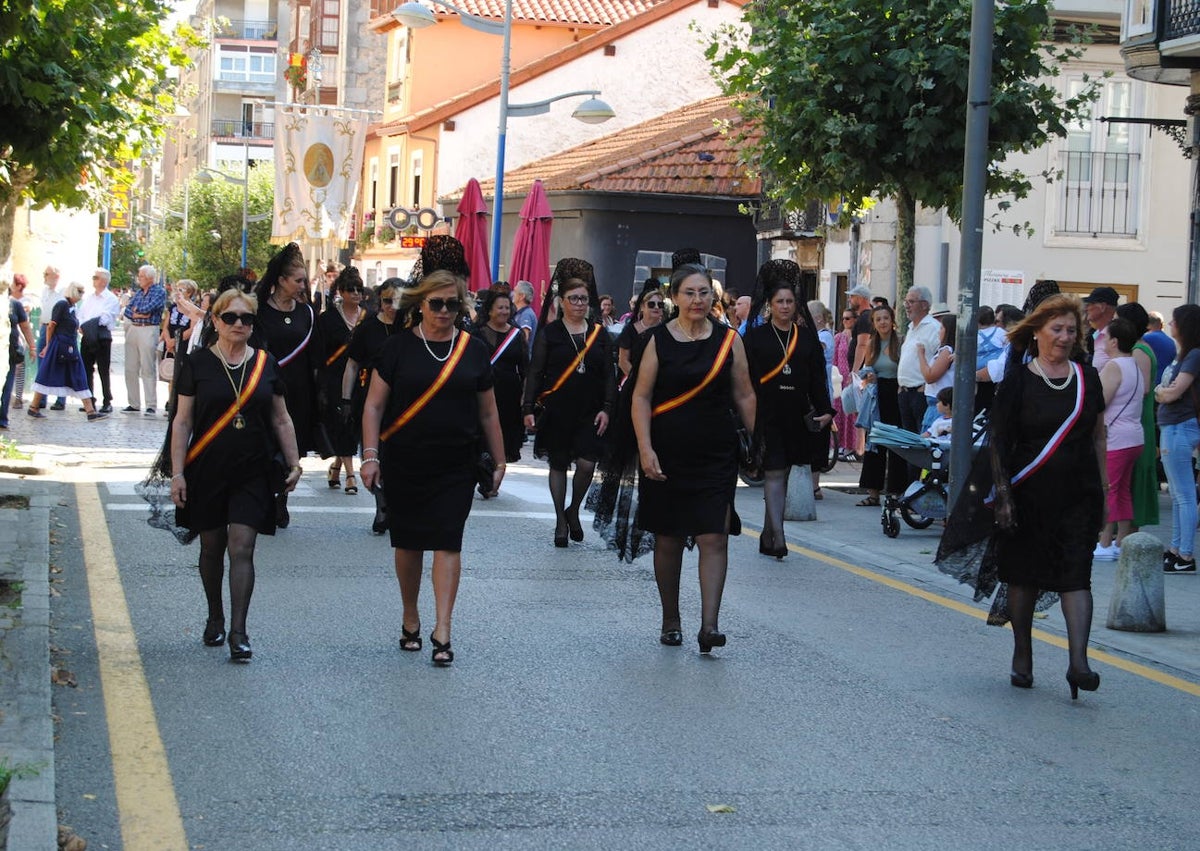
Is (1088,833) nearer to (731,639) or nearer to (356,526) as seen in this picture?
(731,639)

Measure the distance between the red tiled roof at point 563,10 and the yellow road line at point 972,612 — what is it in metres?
38.2

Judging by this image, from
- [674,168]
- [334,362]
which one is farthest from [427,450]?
[674,168]

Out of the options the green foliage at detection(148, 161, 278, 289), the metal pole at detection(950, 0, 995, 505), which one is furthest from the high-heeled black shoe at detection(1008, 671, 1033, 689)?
the green foliage at detection(148, 161, 278, 289)

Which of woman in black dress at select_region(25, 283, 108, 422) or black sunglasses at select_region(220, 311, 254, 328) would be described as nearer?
black sunglasses at select_region(220, 311, 254, 328)

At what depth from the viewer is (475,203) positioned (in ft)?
83.5

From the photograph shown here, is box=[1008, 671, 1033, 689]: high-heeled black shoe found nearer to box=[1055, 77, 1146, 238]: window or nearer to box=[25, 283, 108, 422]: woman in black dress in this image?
box=[25, 283, 108, 422]: woman in black dress

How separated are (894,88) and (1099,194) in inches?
299

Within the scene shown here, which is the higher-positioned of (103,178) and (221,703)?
(103,178)

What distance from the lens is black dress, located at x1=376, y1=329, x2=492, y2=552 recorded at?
325 inches

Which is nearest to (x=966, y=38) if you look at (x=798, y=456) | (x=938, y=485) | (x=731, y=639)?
(x=938, y=485)

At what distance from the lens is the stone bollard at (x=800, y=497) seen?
47.9 ft

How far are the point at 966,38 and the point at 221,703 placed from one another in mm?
13353

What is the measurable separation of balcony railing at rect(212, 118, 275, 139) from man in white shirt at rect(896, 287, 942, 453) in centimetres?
10143

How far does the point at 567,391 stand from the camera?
12.7 metres
